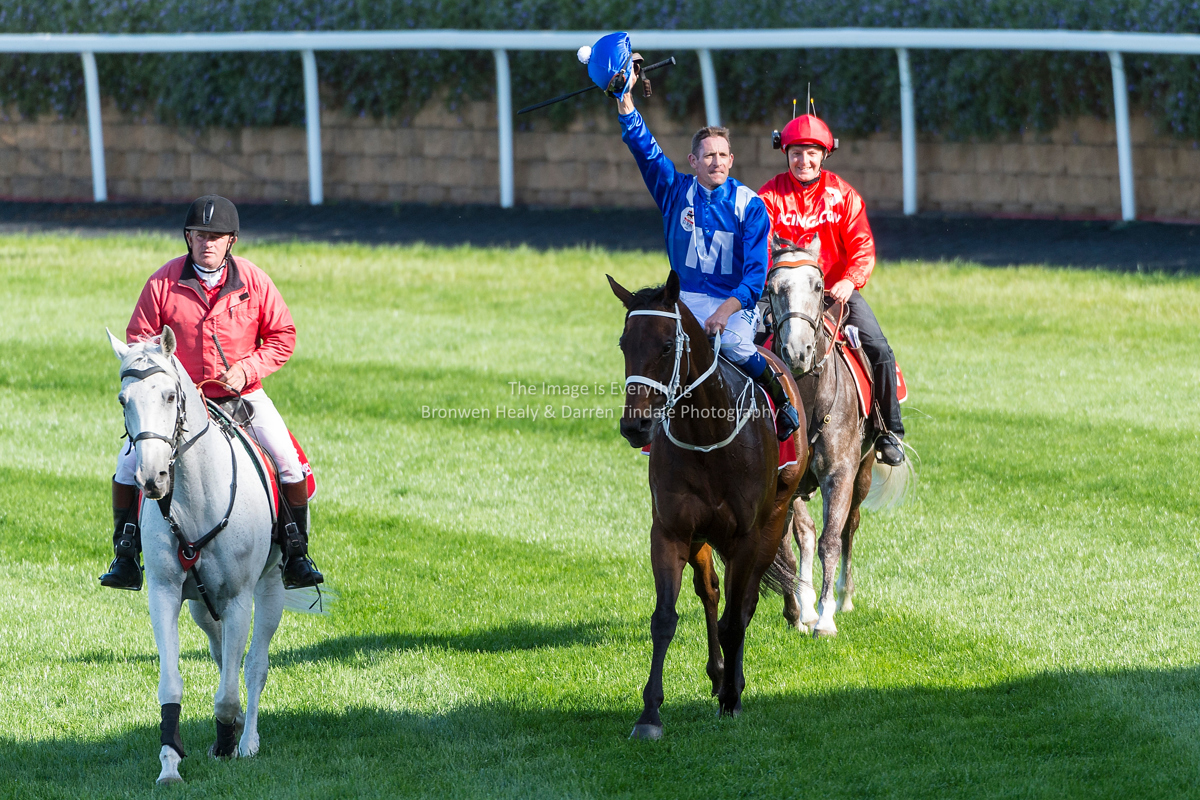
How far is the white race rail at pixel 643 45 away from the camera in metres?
16.8

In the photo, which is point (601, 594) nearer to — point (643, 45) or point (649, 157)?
point (649, 157)

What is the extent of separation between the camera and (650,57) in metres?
19.8

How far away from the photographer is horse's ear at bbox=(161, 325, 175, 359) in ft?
16.9

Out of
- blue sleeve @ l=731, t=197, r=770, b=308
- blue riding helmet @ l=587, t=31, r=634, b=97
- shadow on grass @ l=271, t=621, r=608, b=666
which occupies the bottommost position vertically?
shadow on grass @ l=271, t=621, r=608, b=666

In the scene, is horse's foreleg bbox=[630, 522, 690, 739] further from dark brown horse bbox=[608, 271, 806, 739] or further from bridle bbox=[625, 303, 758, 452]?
bridle bbox=[625, 303, 758, 452]

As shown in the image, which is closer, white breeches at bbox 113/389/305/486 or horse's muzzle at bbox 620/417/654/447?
horse's muzzle at bbox 620/417/654/447

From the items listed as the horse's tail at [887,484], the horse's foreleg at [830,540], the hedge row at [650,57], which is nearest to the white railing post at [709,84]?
the hedge row at [650,57]

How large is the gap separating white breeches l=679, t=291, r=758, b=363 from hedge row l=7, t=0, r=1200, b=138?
1264 centimetres

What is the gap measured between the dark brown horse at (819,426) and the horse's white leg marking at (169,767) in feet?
10.8

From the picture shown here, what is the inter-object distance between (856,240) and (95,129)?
18257 millimetres

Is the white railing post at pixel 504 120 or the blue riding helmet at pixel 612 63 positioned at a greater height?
the white railing post at pixel 504 120

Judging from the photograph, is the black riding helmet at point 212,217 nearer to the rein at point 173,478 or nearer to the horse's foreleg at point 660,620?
the rein at point 173,478

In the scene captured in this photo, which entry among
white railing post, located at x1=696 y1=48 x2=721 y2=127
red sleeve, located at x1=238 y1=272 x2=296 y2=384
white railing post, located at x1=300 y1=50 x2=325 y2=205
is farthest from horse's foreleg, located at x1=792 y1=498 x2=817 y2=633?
white railing post, located at x1=300 y1=50 x2=325 y2=205

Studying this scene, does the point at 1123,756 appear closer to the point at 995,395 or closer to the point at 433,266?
the point at 995,395
